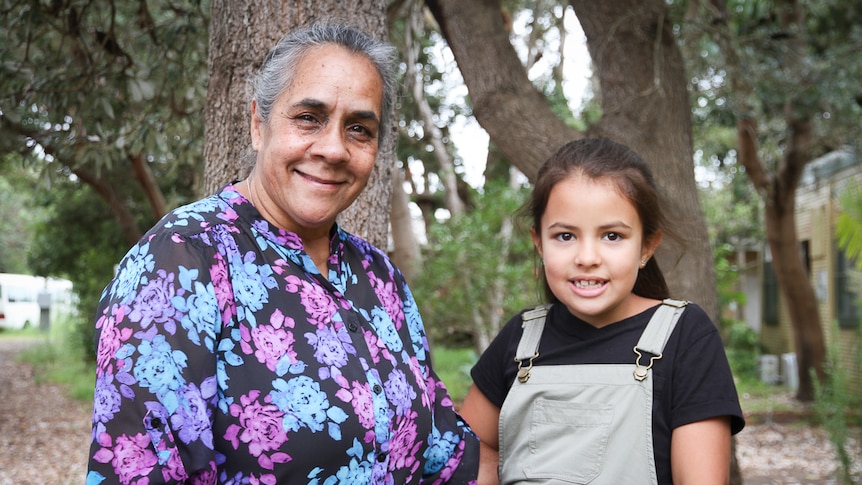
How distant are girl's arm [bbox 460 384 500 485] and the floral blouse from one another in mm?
391

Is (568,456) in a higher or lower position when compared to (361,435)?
lower

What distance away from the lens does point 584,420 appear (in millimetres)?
2143

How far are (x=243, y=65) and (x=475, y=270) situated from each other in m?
6.53

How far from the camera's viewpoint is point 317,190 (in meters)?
1.91

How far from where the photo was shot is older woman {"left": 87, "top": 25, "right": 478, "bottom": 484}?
4.94ft

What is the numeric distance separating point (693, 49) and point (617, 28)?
3555mm

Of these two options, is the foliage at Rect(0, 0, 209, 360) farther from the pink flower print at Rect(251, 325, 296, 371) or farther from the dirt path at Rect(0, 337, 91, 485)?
the dirt path at Rect(0, 337, 91, 485)

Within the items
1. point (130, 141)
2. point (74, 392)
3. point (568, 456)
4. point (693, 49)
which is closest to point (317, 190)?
point (568, 456)

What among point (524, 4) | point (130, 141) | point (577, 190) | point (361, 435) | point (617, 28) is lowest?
point (361, 435)

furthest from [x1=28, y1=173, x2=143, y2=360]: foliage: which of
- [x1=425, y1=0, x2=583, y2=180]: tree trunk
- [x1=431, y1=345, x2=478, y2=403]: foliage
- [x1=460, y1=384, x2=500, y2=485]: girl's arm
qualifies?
[x1=460, y1=384, x2=500, y2=485]: girl's arm

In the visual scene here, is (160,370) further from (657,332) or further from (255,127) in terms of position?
(657,332)

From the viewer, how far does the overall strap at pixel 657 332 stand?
84.3 inches

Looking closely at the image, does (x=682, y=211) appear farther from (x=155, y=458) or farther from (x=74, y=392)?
(x=74, y=392)

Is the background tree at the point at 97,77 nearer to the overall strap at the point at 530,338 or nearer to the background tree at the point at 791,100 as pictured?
the overall strap at the point at 530,338
